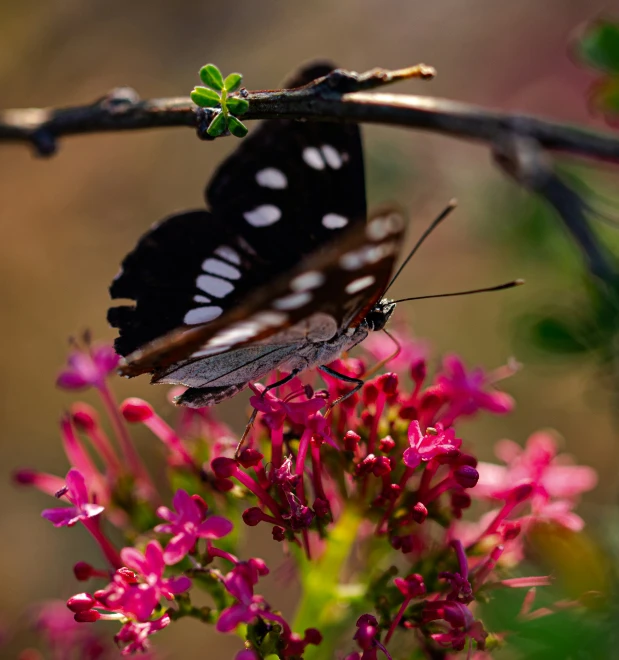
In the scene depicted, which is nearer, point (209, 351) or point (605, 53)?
point (209, 351)

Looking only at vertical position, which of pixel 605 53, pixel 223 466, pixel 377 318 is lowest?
pixel 223 466

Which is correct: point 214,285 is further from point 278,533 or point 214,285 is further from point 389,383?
point 278,533

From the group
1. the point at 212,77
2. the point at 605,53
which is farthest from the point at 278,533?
the point at 605,53

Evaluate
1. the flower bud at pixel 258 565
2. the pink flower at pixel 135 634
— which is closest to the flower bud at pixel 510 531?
the flower bud at pixel 258 565

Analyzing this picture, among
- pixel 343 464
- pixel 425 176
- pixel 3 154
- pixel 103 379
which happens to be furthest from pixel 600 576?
pixel 3 154

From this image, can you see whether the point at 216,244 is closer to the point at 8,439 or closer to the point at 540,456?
the point at 540,456

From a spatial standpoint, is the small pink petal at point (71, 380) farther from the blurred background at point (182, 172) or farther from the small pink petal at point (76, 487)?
the blurred background at point (182, 172)
